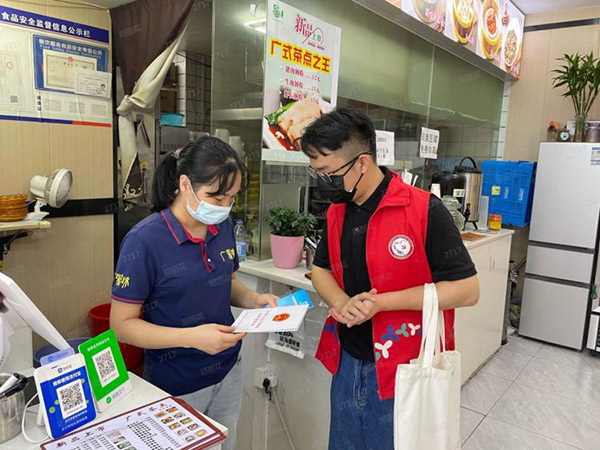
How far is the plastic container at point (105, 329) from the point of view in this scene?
2.86 metres

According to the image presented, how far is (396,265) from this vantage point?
1383 mm

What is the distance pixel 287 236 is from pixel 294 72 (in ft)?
2.92

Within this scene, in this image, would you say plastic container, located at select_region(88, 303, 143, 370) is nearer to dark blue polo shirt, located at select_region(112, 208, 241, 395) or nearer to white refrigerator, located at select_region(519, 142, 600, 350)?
dark blue polo shirt, located at select_region(112, 208, 241, 395)

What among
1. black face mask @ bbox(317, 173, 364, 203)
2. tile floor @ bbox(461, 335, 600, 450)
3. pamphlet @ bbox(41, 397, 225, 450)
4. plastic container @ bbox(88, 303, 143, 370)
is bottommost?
tile floor @ bbox(461, 335, 600, 450)

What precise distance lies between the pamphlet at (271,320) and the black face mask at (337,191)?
379mm

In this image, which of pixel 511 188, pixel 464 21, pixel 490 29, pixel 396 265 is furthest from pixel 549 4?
pixel 396 265

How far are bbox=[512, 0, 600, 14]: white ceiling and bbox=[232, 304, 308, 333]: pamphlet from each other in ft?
14.6

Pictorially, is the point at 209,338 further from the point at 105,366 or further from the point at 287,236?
the point at 287,236

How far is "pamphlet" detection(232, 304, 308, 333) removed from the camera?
4.03 ft

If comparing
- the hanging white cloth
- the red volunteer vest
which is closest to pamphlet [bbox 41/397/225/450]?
the red volunteer vest

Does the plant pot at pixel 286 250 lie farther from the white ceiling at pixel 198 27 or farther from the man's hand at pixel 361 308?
the white ceiling at pixel 198 27

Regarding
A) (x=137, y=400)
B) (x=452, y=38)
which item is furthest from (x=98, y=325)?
(x=452, y=38)

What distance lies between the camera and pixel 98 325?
3.00m

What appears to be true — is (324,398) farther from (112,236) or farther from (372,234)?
(112,236)
